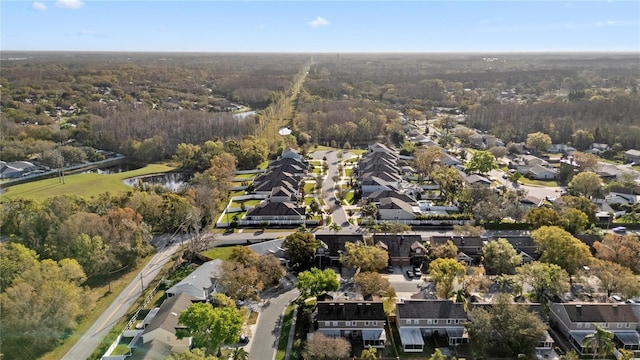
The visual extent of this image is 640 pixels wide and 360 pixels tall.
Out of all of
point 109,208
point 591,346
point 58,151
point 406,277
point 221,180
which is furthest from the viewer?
point 58,151

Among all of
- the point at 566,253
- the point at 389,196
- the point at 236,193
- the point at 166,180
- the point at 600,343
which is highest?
the point at 566,253

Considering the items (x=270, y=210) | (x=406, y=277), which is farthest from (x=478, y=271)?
(x=270, y=210)

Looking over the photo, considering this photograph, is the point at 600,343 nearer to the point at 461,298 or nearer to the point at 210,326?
the point at 461,298

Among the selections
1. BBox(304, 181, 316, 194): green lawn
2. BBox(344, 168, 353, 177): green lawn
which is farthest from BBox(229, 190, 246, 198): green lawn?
BBox(344, 168, 353, 177): green lawn

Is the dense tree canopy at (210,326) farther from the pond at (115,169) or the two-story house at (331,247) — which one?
the pond at (115,169)

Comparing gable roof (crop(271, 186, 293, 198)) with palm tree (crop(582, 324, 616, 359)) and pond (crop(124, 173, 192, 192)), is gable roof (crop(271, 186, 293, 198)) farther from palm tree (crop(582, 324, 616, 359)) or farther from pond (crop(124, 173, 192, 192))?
palm tree (crop(582, 324, 616, 359))

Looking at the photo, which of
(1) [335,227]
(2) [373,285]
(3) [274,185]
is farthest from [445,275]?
(3) [274,185]

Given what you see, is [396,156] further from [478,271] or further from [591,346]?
[591,346]
